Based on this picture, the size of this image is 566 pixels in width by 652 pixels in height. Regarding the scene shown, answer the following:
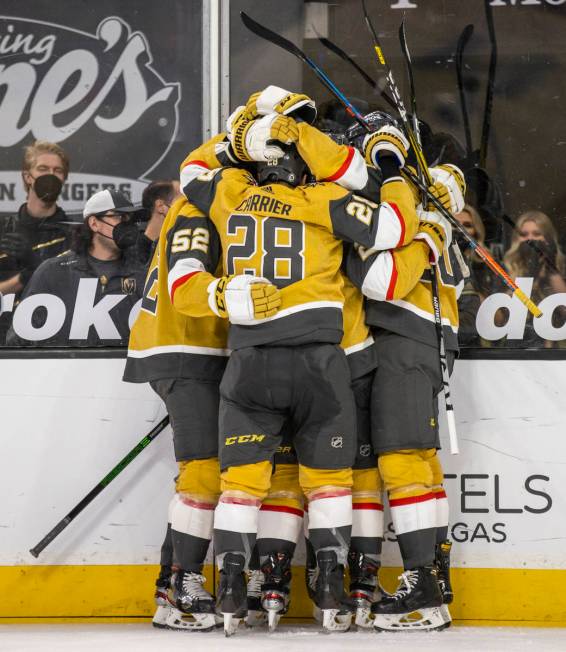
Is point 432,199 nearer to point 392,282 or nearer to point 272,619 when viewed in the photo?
point 392,282

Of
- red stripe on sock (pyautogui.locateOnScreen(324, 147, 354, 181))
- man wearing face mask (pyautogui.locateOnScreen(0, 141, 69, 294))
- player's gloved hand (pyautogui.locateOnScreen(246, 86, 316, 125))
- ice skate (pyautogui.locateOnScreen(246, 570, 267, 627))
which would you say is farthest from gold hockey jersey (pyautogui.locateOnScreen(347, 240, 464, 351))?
man wearing face mask (pyautogui.locateOnScreen(0, 141, 69, 294))

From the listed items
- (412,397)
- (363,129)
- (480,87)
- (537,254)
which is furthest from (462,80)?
(412,397)

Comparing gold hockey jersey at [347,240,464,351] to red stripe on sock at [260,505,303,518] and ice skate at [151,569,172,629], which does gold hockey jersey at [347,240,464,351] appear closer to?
red stripe on sock at [260,505,303,518]

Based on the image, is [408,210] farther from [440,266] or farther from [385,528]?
[385,528]

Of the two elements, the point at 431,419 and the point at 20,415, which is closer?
the point at 431,419

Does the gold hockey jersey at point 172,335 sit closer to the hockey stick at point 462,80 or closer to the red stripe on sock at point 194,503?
the red stripe on sock at point 194,503

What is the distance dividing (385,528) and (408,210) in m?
1.06

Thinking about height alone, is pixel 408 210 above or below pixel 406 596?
above

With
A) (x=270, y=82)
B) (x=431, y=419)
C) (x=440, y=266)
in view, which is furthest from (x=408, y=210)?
(x=270, y=82)

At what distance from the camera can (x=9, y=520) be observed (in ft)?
11.8

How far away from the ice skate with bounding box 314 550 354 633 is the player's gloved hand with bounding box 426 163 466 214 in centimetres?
105

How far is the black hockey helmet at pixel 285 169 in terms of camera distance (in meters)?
3.10

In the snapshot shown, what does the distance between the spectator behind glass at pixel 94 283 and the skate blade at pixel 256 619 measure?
982 mm

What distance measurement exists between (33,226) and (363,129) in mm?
1159
